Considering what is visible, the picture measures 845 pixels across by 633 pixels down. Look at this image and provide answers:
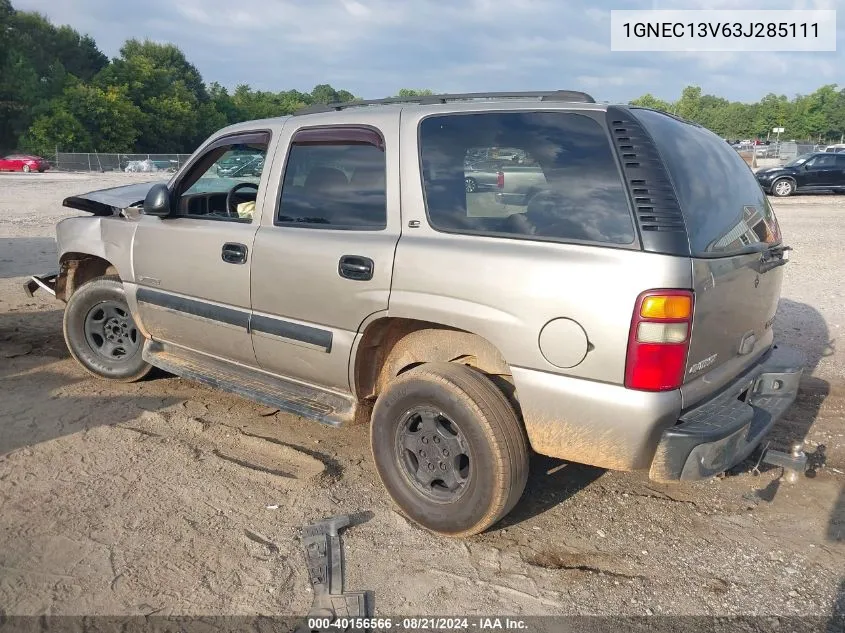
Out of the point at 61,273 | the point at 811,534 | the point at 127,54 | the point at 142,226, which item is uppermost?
the point at 127,54

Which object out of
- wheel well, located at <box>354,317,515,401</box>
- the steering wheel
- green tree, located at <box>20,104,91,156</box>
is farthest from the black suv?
green tree, located at <box>20,104,91,156</box>

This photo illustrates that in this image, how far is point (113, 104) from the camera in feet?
177

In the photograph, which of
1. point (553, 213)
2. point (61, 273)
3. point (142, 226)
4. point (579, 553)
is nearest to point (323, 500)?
point (579, 553)

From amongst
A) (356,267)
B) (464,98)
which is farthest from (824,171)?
(356,267)

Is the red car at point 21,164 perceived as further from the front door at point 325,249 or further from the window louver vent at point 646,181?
the window louver vent at point 646,181

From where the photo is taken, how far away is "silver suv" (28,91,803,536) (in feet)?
8.60

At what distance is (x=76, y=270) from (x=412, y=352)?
10.8 ft

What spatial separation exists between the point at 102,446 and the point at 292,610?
79.5 inches

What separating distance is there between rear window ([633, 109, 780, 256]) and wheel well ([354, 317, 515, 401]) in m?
1.02

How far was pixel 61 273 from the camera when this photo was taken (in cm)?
523

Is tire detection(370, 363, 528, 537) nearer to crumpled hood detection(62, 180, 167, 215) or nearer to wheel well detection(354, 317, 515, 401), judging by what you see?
wheel well detection(354, 317, 515, 401)

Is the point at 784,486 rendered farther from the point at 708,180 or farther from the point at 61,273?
the point at 61,273

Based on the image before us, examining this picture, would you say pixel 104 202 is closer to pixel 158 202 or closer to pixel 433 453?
pixel 158 202

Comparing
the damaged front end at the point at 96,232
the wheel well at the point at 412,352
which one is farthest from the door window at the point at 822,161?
the wheel well at the point at 412,352
